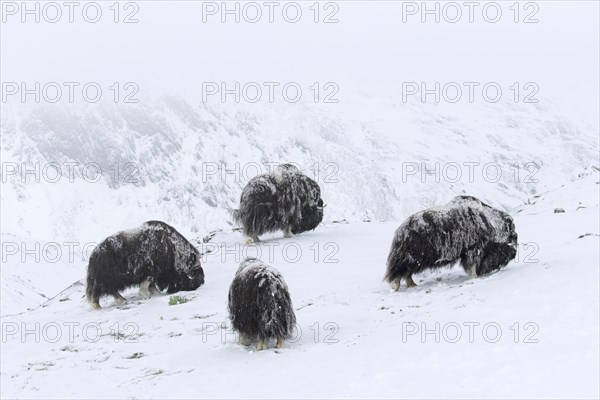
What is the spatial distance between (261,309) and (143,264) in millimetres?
6269

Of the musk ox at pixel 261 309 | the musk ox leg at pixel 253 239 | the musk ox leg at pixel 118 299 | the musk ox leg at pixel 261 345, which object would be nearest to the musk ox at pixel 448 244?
the musk ox at pixel 261 309

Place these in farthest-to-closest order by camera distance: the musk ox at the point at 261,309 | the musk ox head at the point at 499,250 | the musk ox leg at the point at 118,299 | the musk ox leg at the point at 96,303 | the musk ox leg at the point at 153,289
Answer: the musk ox leg at the point at 153,289 → the musk ox leg at the point at 118,299 → the musk ox leg at the point at 96,303 → the musk ox head at the point at 499,250 → the musk ox at the point at 261,309

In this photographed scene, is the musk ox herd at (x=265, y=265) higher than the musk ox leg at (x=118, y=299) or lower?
higher

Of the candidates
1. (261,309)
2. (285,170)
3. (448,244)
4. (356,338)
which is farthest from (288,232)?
(356,338)

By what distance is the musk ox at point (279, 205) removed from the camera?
81.5 feet

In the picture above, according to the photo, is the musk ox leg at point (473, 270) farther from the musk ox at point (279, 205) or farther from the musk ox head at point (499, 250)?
the musk ox at point (279, 205)

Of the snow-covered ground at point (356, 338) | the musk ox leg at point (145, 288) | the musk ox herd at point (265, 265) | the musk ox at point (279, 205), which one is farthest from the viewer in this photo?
the musk ox at point (279, 205)

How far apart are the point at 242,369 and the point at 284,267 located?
8376mm

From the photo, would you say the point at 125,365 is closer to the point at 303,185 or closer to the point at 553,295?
the point at 553,295

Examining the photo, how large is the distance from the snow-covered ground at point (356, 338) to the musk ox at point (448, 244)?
1.37 feet

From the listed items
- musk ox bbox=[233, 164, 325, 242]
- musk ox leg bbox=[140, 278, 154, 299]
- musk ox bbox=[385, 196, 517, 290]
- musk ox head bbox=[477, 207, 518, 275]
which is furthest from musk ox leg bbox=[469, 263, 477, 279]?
musk ox bbox=[233, 164, 325, 242]

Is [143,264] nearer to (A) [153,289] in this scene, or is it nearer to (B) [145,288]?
(B) [145,288]

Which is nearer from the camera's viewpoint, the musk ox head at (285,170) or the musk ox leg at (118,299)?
the musk ox leg at (118,299)

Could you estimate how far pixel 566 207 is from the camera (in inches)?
998
